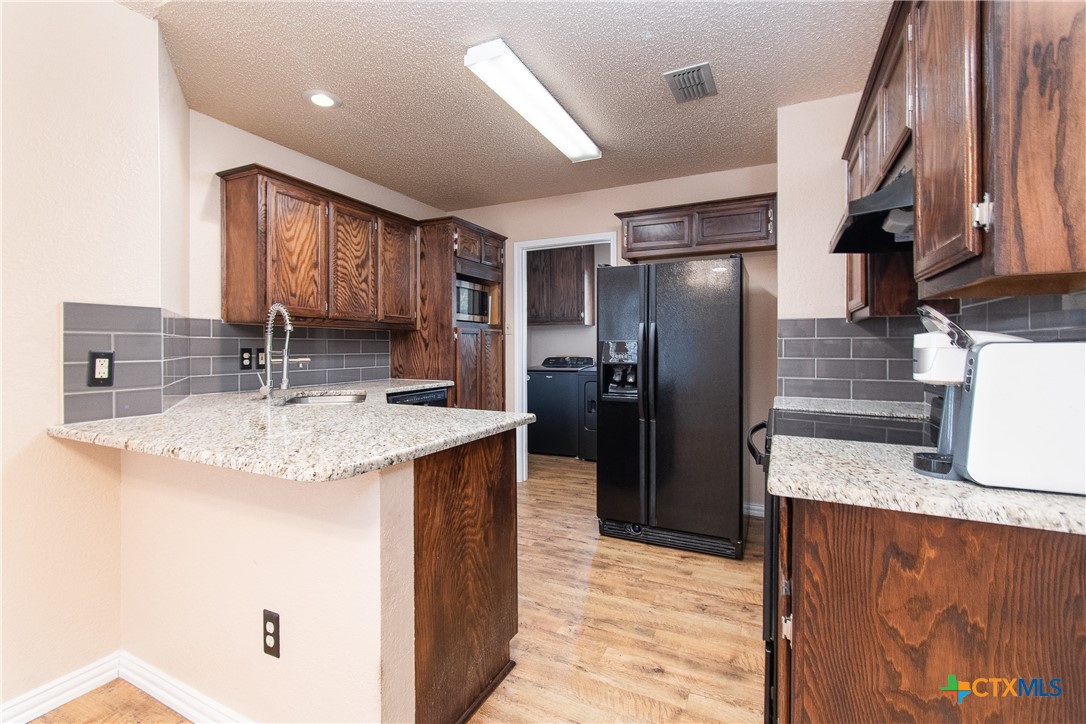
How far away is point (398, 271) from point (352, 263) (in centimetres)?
43

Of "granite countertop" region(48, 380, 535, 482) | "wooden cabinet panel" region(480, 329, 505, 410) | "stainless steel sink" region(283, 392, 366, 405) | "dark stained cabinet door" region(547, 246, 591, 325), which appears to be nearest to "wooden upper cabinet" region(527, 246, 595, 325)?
"dark stained cabinet door" region(547, 246, 591, 325)

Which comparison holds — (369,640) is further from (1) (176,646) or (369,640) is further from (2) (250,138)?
(2) (250,138)

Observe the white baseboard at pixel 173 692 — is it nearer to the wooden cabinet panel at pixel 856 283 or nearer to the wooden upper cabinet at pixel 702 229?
the wooden cabinet panel at pixel 856 283

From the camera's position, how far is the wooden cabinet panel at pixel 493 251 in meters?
3.96

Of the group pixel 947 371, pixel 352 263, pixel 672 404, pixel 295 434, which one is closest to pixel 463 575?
pixel 295 434

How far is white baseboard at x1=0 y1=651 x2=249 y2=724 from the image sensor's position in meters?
1.47

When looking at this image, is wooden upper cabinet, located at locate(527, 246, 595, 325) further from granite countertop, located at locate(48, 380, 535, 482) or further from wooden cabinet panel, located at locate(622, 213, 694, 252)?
granite countertop, located at locate(48, 380, 535, 482)

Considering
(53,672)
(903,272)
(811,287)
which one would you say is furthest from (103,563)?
(811,287)

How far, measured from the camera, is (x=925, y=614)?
807 millimetres

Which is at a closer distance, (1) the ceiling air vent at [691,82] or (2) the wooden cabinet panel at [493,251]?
(1) the ceiling air vent at [691,82]

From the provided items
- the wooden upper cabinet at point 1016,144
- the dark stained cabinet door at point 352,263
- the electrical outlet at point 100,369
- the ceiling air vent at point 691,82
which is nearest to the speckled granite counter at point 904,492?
the wooden upper cabinet at point 1016,144

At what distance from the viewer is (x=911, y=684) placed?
0.82m

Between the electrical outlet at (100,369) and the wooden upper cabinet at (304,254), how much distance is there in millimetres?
895

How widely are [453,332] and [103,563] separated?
2319 millimetres
